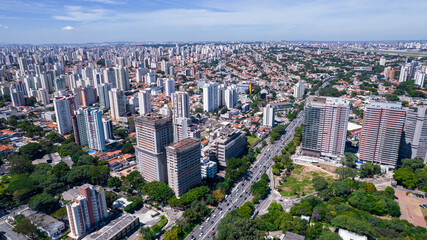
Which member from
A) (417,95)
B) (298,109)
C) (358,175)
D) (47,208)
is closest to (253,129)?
(298,109)

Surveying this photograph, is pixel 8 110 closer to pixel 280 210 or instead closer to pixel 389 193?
pixel 280 210

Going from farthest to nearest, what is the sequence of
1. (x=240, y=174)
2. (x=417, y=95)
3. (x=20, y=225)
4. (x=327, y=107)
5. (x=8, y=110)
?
(x=417, y=95) → (x=8, y=110) → (x=327, y=107) → (x=240, y=174) → (x=20, y=225)

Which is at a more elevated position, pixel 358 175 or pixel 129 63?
pixel 129 63

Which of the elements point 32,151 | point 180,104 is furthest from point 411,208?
point 32,151

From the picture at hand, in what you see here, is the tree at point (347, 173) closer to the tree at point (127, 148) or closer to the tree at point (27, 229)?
the tree at point (127, 148)

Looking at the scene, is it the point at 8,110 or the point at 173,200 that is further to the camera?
the point at 8,110

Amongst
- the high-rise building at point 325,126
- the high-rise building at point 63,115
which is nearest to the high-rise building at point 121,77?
the high-rise building at point 63,115
